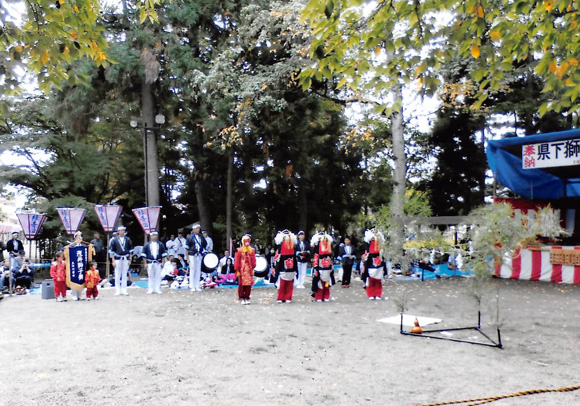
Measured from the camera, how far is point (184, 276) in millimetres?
17625

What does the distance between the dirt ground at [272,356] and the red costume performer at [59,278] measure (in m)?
1.63

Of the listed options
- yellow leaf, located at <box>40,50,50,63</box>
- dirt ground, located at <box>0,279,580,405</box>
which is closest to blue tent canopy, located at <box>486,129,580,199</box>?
dirt ground, located at <box>0,279,580,405</box>

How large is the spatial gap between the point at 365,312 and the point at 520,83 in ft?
61.8

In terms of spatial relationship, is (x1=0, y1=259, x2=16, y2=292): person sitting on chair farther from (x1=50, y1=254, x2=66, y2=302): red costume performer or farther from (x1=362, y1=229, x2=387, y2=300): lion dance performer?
(x1=362, y1=229, x2=387, y2=300): lion dance performer

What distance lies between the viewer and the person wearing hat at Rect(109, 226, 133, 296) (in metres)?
14.8

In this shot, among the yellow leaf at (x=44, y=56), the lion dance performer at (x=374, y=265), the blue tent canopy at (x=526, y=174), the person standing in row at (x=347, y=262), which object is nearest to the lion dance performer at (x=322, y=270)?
the lion dance performer at (x=374, y=265)

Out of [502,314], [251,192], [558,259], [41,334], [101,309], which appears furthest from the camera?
[251,192]

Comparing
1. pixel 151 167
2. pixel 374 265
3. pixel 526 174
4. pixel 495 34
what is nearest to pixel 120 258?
pixel 374 265

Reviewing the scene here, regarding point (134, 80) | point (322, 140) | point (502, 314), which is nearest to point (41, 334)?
point (502, 314)

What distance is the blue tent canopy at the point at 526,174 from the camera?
17797 millimetres

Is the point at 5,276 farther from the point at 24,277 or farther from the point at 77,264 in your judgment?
the point at 77,264

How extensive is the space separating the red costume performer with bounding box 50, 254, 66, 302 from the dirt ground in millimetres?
1631

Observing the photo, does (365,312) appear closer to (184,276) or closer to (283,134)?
(184,276)

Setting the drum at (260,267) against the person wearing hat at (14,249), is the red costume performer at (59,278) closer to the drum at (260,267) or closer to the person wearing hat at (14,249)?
the person wearing hat at (14,249)
